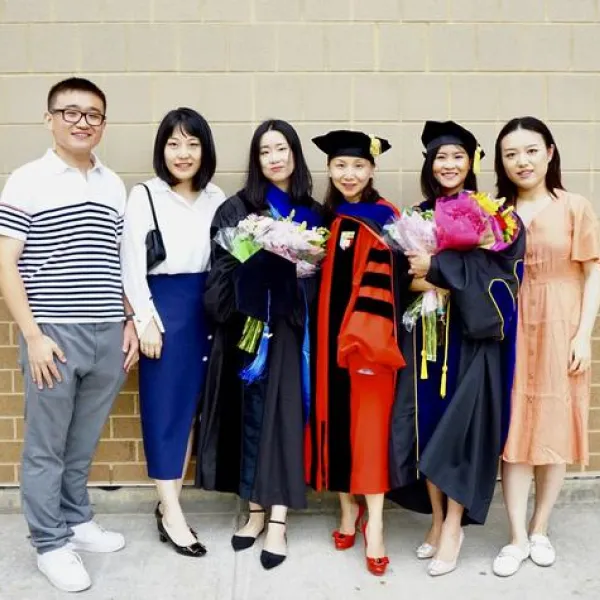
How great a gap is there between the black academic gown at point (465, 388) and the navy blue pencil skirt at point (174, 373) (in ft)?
2.93

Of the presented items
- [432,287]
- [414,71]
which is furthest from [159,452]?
[414,71]

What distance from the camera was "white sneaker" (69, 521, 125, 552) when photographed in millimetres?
3057

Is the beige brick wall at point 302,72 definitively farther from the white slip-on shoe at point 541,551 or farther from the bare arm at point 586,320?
the white slip-on shoe at point 541,551

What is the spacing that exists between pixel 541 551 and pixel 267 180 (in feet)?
6.57

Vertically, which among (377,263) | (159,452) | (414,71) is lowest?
(159,452)

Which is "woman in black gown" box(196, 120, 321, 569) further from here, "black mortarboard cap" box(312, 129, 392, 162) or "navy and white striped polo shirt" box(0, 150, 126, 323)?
"navy and white striped polo shirt" box(0, 150, 126, 323)

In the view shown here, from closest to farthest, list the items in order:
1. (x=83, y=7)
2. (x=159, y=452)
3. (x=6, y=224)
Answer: (x=6, y=224) → (x=159, y=452) → (x=83, y=7)

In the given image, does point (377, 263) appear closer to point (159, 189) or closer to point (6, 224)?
point (159, 189)

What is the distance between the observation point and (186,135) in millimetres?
2910

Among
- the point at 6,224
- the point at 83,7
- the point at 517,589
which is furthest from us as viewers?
the point at 83,7

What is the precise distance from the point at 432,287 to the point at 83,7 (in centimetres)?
217

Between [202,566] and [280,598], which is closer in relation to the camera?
[280,598]

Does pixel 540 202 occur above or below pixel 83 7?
below

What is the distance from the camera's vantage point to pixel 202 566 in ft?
9.63
